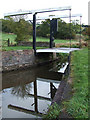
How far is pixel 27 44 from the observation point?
60.7 feet

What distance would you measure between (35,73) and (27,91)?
352 centimetres

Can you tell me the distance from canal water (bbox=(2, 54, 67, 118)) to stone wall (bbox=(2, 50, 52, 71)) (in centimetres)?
58

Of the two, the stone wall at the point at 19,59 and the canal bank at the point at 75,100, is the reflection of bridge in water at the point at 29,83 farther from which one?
the canal bank at the point at 75,100

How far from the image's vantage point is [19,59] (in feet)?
37.9

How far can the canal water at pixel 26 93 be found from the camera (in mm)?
5311

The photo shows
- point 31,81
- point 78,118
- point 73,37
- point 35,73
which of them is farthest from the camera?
point 73,37

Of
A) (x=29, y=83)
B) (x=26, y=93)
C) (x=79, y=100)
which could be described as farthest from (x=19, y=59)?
(x=79, y=100)

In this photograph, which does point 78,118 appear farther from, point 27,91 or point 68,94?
point 27,91

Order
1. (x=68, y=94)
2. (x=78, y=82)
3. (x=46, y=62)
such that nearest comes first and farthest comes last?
(x=68, y=94)
(x=78, y=82)
(x=46, y=62)

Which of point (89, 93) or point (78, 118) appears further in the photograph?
point (89, 93)

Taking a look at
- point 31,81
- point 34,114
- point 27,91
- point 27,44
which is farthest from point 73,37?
point 34,114

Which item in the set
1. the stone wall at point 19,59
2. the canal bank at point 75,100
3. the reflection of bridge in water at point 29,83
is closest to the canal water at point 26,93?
the reflection of bridge in water at point 29,83

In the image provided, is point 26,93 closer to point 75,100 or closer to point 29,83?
point 29,83

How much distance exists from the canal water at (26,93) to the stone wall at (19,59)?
1.91 feet
